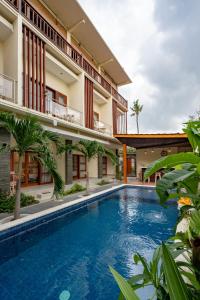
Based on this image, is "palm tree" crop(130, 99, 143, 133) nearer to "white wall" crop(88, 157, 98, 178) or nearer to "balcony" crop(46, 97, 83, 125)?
"white wall" crop(88, 157, 98, 178)

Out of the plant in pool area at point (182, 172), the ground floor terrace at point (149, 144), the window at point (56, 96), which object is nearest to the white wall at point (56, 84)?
the window at point (56, 96)

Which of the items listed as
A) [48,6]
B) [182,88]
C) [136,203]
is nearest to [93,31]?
[48,6]

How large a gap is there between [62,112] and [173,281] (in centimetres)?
1137

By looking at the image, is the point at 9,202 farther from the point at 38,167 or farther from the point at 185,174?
the point at 185,174

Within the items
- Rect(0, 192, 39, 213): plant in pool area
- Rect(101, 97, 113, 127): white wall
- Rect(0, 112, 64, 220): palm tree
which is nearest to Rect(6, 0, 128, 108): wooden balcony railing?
Rect(101, 97, 113, 127): white wall

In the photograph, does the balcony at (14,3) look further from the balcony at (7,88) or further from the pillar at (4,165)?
the pillar at (4,165)

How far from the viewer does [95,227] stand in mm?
5980

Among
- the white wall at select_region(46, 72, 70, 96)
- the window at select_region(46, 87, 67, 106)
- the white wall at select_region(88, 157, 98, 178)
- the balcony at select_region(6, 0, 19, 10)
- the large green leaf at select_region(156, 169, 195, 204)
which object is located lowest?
the white wall at select_region(88, 157, 98, 178)

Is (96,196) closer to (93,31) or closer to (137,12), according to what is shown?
(137,12)

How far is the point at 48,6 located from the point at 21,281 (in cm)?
1432

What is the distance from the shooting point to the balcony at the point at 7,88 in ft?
25.3

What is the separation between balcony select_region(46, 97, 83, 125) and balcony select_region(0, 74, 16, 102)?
2381 mm

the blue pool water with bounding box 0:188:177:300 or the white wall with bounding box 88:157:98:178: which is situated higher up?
the white wall with bounding box 88:157:98:178

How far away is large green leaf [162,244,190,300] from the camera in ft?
3.09
